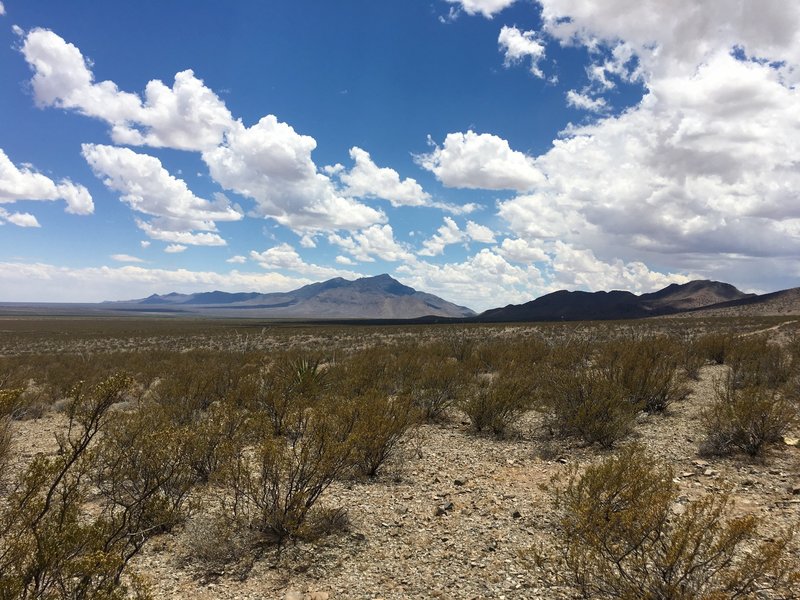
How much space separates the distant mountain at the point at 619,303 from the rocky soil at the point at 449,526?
125202mm

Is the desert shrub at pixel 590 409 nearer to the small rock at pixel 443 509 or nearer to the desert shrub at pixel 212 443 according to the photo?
the small rock at pixel 443 509

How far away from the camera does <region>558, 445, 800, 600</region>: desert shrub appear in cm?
374

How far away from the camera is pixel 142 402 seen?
14.0 m

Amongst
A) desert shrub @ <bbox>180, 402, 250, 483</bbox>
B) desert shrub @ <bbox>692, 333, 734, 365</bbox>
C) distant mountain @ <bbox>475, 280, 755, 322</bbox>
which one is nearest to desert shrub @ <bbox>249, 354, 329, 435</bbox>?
desert shrub @ <bbox>180, 402, 250, 483</bbox>

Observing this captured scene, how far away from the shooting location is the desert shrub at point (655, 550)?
3742 millimetres

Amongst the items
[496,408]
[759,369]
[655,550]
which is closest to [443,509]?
[655,550]

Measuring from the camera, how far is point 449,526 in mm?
5895

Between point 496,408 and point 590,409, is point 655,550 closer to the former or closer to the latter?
point 590,409

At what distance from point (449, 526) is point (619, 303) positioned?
167 m

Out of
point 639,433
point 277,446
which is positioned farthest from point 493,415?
point 277,446

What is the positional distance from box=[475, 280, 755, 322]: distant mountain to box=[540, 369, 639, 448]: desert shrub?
123m

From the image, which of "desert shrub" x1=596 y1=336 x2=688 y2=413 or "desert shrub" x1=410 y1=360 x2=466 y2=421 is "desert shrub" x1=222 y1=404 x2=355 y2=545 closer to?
"desert shrub" x1=410 y1=360 x2=466 y2=421

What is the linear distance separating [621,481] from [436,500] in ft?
8.90

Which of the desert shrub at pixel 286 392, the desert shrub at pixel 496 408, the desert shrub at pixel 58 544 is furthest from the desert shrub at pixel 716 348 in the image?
the desert shrub at pixel 58 544
